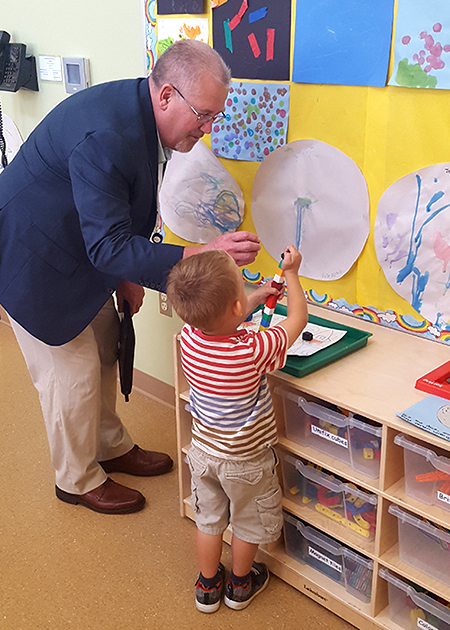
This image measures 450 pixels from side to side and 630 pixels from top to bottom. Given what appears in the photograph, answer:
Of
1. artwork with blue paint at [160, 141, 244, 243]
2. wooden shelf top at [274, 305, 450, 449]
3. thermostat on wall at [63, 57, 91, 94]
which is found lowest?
wooden shelf top at [274, 305, 450, 449]

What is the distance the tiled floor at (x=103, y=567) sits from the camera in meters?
1.69

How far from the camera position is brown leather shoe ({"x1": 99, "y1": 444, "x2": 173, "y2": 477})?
7.47ft

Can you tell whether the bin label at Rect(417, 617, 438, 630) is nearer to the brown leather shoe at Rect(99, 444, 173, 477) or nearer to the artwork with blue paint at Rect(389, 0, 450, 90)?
the brown leather shoe at Rect(99, 444, 173, 477)

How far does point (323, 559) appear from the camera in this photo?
5.57ft

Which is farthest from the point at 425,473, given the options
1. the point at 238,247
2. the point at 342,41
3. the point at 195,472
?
the point at 342,41

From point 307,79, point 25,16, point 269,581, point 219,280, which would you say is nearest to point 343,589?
point 269,581

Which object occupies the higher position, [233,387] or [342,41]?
[342,41]

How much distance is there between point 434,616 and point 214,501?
1.91 feet

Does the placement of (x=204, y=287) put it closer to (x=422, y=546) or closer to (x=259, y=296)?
(x=259, y=296)

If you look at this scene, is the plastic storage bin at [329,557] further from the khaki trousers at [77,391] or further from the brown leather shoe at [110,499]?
the khaki trousers at [77,391]

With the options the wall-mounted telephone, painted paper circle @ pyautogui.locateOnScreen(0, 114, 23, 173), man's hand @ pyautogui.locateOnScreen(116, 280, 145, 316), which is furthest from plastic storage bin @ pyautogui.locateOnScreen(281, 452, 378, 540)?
painted paper circle @ pyautogui.locateOnScreen(0, 114, 23, 173)

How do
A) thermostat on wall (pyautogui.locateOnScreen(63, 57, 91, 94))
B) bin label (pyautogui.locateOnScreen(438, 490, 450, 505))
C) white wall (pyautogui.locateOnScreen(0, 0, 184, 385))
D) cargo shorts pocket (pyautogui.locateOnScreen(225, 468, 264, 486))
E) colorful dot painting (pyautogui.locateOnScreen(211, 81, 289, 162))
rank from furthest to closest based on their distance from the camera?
thermostat on wall (pyautogui.locateOnScreen(63, 57, 91, 94)) → white wall (pyautogui.locateOnScreen(0, 0, 184, 385)) → colorful dot painting (pyautogui.locateOnScreen(211, 81, 289, 162)) → cargo shorts pocket (pyautogui.locateOnScreen(225, 468, 264, 486)) → bin label (pyautogui.locateOnScreen(438, 490, 450, 505))

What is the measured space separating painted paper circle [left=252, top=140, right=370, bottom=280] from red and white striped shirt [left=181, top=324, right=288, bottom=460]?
0.45m

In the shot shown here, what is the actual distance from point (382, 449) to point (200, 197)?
1.08 metres
